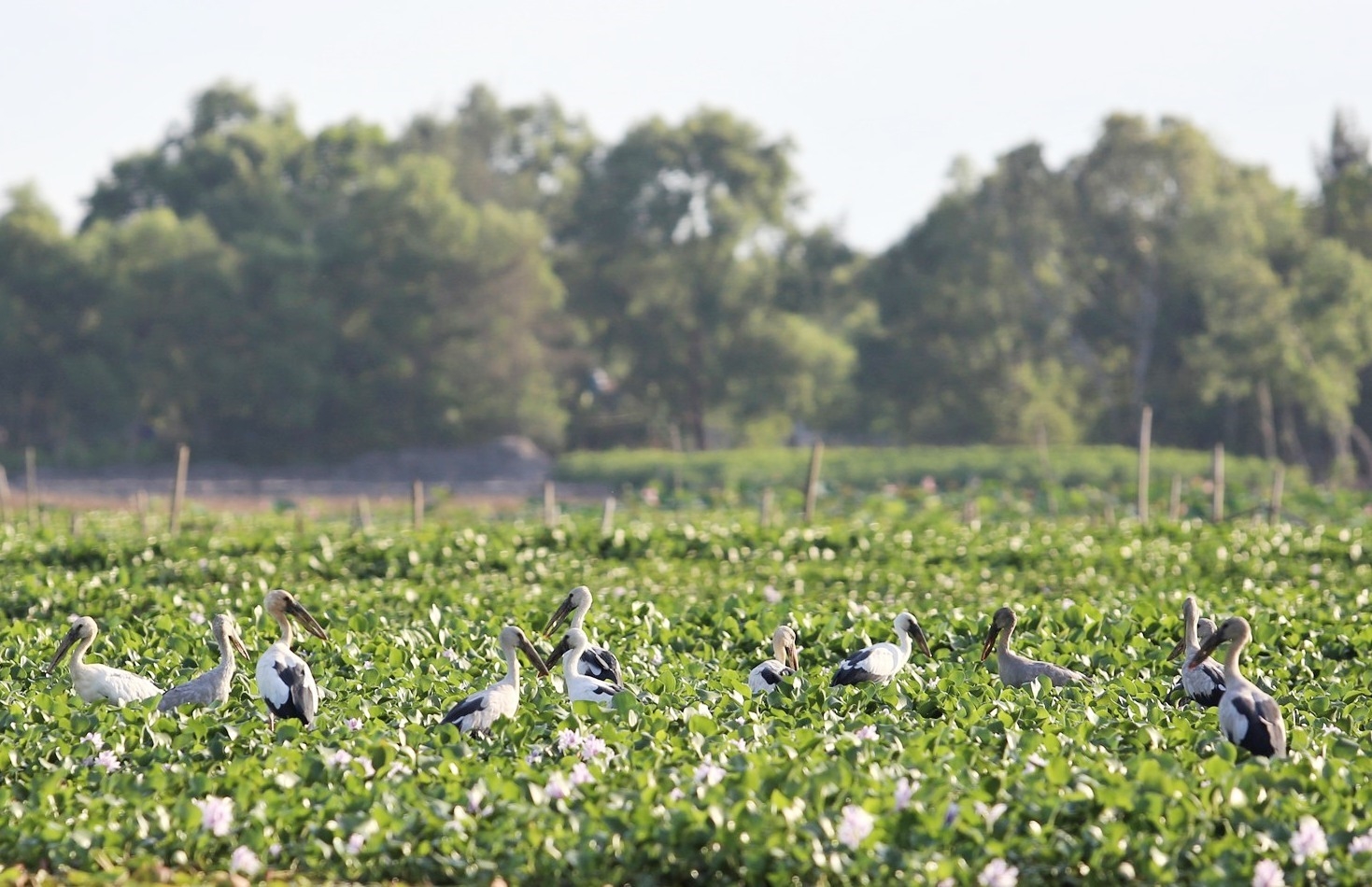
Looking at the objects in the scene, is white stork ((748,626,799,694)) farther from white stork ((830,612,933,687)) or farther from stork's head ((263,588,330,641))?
stork's head ((263,588,330,641))

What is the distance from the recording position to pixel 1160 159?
172ft

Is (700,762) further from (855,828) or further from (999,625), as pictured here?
(999,625)

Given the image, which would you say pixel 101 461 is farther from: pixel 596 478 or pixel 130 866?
pixel 130 866

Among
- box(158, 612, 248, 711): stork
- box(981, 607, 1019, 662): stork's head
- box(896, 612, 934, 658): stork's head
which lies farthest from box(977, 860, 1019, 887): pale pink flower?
box(158, 612, 248, 711): stork

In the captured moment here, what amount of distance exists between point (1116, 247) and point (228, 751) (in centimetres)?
4908

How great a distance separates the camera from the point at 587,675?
10.2 metres

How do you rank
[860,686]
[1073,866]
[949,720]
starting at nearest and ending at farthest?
1. [1073,866]
2. [949,720]
3. [860,686]

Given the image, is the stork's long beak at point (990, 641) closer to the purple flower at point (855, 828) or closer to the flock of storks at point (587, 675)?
the flock of storks at point (587, 675)

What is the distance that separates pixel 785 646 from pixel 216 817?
4.66 meters

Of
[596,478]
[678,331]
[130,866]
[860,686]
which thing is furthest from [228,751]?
[678,331]

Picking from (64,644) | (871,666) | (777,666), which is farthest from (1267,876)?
(64,644)

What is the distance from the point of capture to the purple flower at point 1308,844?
273 inches

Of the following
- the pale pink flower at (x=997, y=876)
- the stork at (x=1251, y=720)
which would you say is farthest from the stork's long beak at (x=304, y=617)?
the stork at (x=1251, y=720)

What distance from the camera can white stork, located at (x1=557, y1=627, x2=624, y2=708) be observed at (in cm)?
959
